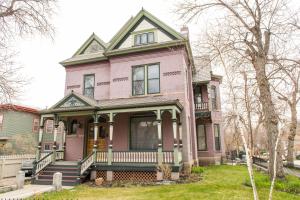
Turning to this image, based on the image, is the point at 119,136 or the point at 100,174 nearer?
the point at 100,174

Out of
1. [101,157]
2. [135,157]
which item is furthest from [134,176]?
[101,157]

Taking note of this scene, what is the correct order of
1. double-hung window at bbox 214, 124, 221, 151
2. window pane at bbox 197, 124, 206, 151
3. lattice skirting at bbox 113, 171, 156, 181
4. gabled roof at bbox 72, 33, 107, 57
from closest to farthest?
1. lattice skirting at bbox 113, 171, 156, 181
2. gabled roof at bbox 72, 33, 107, 57
3. window pane at bbox 197, 124, 206, 151
4. double-hung window at bbox 214, 124, 221, 151

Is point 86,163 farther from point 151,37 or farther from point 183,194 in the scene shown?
point 151,37

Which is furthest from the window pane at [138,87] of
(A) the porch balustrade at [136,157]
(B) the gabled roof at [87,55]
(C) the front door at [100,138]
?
(A) the porch balustrade at [136,157]

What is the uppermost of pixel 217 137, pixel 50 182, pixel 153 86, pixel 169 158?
pixel 153 86

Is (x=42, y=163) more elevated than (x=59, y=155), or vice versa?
(x=59, y=155)

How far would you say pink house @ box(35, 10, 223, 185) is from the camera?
42.8 ft

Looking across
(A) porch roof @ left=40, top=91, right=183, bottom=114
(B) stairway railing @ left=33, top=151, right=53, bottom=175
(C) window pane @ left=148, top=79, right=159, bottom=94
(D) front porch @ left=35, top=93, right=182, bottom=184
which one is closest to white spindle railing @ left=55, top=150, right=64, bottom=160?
(D) front porch @ left=35, top=93, right=182, bottom=184

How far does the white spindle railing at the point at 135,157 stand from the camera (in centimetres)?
1296

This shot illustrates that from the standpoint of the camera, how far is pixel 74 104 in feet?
47.7

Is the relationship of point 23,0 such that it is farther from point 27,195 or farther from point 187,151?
point 187,151

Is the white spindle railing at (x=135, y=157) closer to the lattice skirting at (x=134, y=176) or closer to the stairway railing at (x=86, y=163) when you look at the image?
the lattice skirting at (x=134, y=176)

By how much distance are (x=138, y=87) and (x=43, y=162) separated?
25.5 feet

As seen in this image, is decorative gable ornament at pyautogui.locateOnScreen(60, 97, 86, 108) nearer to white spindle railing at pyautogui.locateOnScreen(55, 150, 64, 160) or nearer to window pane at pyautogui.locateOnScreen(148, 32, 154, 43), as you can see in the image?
white spindle railing at pyautogui.locateOnScreen(55, 150, 64, 160)
